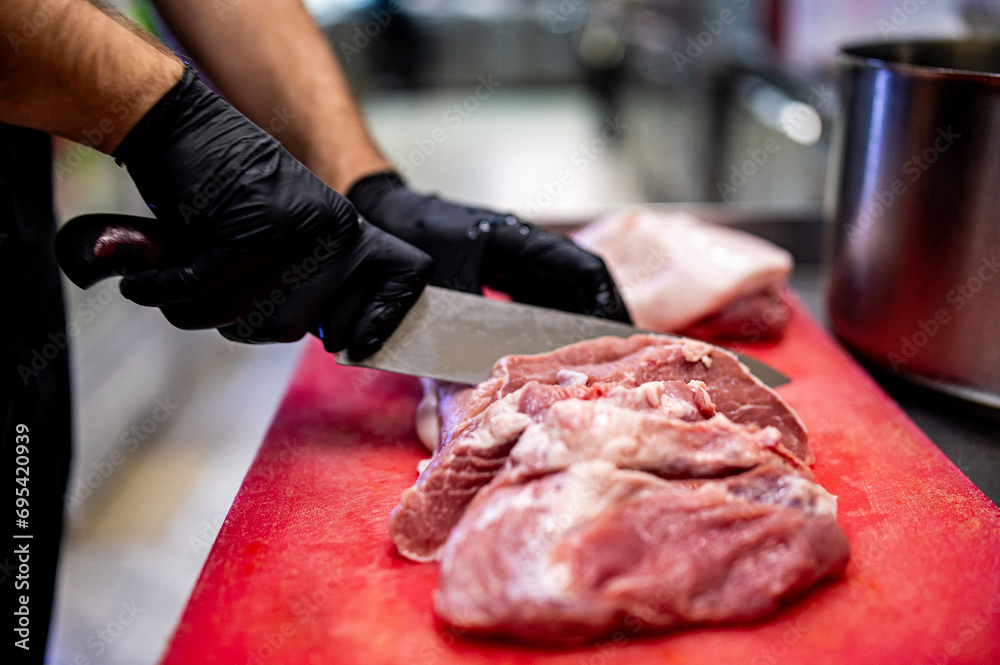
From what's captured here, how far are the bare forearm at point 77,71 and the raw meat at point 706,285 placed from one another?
66.0 inches

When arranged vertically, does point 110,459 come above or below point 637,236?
below

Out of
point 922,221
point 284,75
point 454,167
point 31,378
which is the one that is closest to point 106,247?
point 31,378

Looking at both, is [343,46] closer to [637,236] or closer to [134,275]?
[637,236]

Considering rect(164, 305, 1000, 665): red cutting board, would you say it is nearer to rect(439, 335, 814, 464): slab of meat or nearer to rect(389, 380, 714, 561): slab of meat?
rect(389, 380, 714, 561): slab of meat

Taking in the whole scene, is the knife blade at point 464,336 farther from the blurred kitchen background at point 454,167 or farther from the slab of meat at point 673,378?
the blurred kitchen background at point 454,167

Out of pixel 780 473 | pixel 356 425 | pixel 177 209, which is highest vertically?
pixel 177 209

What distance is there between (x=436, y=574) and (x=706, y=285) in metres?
1.47

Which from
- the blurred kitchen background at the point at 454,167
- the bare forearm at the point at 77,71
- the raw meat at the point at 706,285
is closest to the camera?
the bare forearm at the point at 77,71

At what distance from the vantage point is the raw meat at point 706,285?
251cm

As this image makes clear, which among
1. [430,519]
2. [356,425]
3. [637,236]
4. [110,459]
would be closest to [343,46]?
[110,459]

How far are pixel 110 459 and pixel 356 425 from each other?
270 centimetres

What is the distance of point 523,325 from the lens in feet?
6.74

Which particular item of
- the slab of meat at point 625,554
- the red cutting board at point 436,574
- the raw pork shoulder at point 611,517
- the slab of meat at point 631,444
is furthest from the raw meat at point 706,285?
the slab of meat at point 625,554

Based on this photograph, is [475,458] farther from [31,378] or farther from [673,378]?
[31,378]
